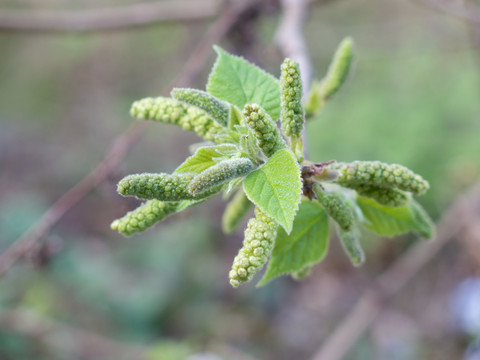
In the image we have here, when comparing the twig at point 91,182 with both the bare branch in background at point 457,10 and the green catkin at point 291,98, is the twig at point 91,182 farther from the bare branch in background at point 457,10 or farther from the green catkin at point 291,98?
the bare branch in background at point 457,10

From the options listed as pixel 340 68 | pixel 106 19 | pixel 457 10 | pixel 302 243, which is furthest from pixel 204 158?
pixel 457 10

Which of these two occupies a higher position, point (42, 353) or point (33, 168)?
point (33, 168)

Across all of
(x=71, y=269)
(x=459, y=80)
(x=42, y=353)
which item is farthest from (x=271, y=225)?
(x=459, y=80)

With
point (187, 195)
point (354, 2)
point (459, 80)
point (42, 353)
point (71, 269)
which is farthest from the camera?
point (354, 2)

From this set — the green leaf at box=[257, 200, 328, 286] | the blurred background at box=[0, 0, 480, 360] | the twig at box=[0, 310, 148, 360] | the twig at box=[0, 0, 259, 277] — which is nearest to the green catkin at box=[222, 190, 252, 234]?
the green leaf at box=[257, 200, 328, 286]

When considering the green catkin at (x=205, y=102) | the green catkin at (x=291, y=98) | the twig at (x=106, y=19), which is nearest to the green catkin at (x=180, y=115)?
the green catkin at (x=205, y=102)

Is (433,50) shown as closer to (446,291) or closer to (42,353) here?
(446,291)
